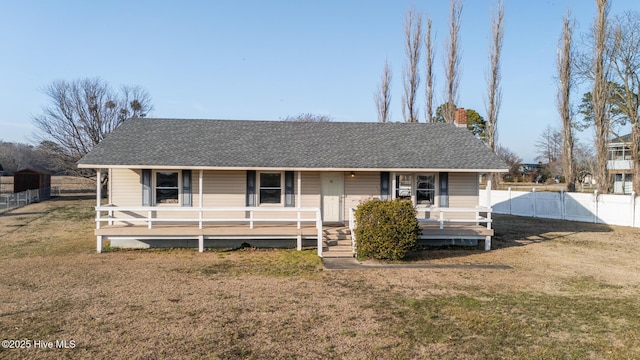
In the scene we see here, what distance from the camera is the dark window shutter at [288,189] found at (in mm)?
14312

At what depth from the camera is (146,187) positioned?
544 inches

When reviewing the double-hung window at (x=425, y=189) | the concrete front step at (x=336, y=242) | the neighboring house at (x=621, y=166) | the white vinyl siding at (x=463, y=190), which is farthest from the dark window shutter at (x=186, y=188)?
the neighboring house at (x=621, y=166)

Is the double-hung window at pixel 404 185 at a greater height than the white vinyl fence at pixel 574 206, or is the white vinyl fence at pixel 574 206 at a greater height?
the double-hung window at pixel 404 185

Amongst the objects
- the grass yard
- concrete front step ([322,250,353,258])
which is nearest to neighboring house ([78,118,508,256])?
concrete front step ([322,250,353,258])

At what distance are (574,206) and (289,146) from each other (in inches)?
671

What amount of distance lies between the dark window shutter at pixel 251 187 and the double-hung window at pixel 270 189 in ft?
0.90

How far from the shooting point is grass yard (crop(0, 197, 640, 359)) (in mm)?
5664

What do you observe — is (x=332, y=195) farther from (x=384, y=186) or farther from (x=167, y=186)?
(x=167, y=186)

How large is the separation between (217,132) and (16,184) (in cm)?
2901

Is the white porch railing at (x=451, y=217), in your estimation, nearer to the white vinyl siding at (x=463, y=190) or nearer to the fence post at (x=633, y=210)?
the white vinyl siding at (x=463, y=190)

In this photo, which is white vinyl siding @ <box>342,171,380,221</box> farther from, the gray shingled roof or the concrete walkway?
the concrete walkway

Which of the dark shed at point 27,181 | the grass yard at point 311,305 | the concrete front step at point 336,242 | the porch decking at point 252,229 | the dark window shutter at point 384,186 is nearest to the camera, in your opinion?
→ the grass yard at point 311,305

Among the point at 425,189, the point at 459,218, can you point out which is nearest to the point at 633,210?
the point at 459,218

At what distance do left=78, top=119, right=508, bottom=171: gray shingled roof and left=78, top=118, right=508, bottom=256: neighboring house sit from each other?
4 cm
